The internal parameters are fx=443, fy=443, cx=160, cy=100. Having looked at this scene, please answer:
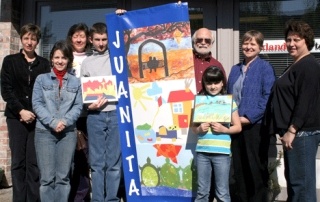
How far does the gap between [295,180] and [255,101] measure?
33.6 inches

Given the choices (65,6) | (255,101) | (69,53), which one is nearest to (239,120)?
(255,101)

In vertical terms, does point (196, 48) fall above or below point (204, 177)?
above

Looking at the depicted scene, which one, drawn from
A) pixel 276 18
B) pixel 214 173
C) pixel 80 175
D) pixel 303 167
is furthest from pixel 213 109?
pixel 276 18

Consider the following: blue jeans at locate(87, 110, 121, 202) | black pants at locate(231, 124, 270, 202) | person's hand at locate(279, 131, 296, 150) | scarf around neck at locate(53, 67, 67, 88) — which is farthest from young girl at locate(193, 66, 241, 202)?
scarf around neck at locate(53, 67, 67, 88)

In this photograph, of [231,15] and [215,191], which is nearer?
[215,191]

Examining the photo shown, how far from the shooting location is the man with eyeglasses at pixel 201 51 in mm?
4398

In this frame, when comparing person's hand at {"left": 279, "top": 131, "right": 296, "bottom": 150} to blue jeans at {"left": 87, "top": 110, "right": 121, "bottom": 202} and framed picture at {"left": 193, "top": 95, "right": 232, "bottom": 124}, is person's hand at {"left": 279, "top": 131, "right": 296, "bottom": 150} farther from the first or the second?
blue jeans at {"left": 87, "top": 110, "right": 121, "bottom": 202}

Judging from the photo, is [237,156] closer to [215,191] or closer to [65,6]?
[215,191]

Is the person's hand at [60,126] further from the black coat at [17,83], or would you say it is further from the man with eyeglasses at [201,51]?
the man with eyeglasses at [201,51]

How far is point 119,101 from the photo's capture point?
4.57 metres

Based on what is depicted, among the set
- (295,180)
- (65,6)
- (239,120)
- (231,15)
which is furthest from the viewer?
(65,6)

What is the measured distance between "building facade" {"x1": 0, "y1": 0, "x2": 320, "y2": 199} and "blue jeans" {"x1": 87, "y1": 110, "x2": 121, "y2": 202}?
1.97m

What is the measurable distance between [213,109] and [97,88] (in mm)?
1210

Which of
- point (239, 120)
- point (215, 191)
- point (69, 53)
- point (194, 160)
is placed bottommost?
point (215, 191)
